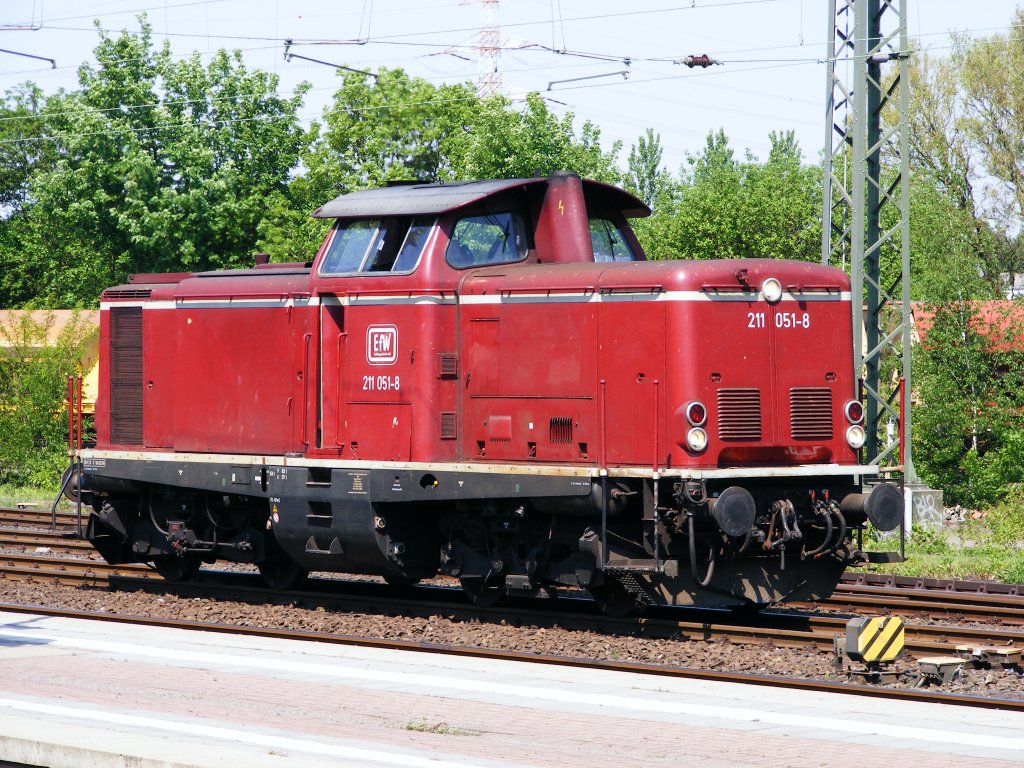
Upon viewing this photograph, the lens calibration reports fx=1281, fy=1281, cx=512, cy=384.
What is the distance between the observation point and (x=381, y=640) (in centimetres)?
1101

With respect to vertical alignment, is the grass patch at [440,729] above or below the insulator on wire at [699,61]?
below

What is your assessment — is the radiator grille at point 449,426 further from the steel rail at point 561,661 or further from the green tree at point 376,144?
the green tree at point 376,144

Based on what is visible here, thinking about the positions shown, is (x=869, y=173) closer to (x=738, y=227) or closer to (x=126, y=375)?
(x=126, y=375)

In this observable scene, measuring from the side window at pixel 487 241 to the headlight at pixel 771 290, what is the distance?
2438mm

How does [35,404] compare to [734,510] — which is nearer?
[734,510]

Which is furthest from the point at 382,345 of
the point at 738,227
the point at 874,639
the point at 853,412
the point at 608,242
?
the point at 738,227

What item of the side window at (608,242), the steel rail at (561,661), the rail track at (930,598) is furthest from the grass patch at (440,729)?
the rail track at (930,598)

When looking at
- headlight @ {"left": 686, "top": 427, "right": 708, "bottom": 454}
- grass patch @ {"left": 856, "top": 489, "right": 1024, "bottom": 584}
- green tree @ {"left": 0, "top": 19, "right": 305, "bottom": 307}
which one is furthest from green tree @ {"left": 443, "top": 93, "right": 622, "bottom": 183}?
headlight @ {"left": 686, "top": 427, "right": 708, "bottom": 454}

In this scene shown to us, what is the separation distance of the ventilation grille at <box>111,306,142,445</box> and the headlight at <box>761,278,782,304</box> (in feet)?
23.6

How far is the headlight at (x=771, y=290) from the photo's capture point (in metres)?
10.9

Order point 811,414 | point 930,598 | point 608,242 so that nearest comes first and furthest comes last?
point 811,414
point 608,242
point 930,598

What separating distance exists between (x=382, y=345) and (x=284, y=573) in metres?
3.31

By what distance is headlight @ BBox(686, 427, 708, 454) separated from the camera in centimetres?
1047

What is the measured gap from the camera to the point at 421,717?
789 cm
